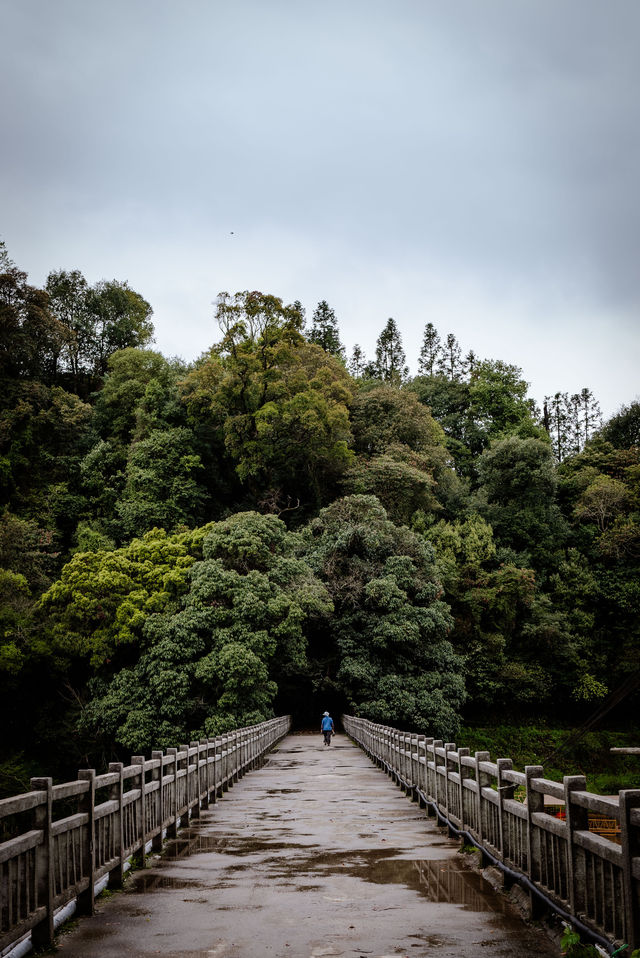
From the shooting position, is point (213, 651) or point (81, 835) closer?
point (81, 835)

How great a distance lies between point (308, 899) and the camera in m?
6.66

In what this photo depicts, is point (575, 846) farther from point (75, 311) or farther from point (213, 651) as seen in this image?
point (75, 311)

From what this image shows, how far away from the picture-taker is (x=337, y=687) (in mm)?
35281

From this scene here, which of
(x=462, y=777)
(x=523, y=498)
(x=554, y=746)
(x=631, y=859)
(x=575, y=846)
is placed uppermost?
(x=523, y=498)

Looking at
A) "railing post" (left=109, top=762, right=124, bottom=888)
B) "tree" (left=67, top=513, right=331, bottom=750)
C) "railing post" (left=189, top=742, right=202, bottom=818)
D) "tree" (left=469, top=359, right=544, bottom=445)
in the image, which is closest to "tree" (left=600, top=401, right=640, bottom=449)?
"tree" (left=469, top=359, right=544, bottom=445)

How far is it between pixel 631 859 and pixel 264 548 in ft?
95.4

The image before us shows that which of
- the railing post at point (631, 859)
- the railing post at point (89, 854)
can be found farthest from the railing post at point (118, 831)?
the railing post at point (631, 859)

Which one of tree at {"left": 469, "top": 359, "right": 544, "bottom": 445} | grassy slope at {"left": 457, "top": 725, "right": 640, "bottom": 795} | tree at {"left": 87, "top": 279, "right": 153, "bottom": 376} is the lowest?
grassy slope at {"left": 457, "top": 725, "right": 640, "bottom": 795}

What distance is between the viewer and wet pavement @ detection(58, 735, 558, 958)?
5.35 m

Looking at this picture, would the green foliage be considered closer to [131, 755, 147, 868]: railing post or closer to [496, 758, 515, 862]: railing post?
[131, 755, 147, 868]: railing post

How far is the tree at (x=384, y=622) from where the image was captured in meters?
33.8

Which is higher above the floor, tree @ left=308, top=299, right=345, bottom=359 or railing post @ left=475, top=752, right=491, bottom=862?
tree @ left=308, top=299, right=345, bottom=359

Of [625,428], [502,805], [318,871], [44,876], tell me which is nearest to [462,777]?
[318,871]

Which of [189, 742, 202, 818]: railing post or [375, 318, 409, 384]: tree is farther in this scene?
[375, 318, 409, 384]: tree
